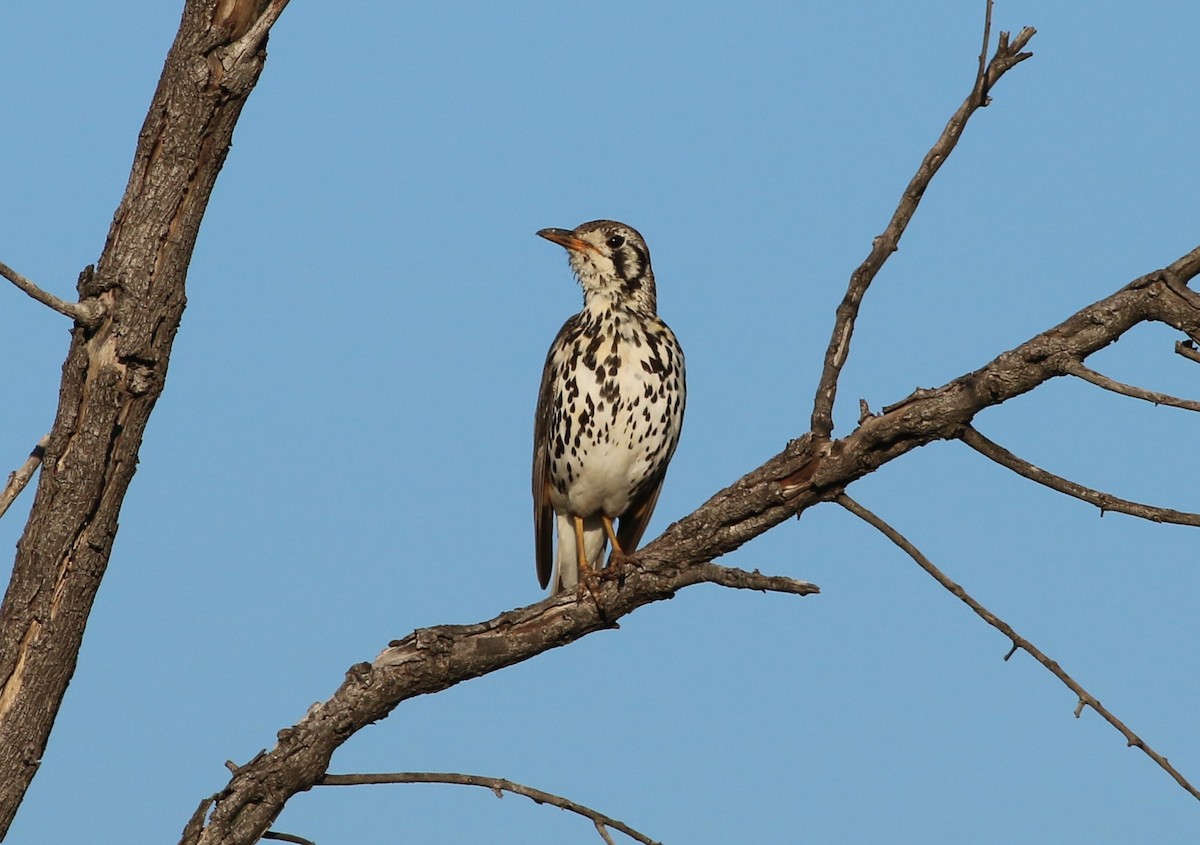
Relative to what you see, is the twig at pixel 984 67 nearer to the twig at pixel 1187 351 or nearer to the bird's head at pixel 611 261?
the twig at pixel 1187 351

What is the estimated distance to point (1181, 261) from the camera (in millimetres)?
4395

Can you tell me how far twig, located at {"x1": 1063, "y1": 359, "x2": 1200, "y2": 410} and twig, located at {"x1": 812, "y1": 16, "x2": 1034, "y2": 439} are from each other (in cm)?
71

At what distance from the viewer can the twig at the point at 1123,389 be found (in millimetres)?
4059

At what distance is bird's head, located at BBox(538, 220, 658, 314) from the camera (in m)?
7.99

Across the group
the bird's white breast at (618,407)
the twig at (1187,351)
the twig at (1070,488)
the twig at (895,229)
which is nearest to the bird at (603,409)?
the bird's white breast at (618,407)

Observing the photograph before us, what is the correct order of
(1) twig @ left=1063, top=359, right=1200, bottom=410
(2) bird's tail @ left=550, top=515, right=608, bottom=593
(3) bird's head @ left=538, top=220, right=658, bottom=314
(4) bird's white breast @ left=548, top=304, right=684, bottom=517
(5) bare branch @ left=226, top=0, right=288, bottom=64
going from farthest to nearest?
1. (2) bird's tail @ left=550, top=515, right=608, bottom=593
2. (3) bird's head @ left=538, top=220, right=658, bottom=314
3. (4) bird's white breast @ left=548, top=304, right=684, bottom=517
4. (5) bare branch @ left=226, top=0, right=288, bottom=64
5. (1) twig @ left=1063, top=359, right=1200, bottom=410

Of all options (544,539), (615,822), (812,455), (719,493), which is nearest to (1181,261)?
(812,455)

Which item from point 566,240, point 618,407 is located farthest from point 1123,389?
point 566,240

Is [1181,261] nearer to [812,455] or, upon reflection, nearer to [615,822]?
[812,455]

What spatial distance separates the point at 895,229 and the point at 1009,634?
1.33 m

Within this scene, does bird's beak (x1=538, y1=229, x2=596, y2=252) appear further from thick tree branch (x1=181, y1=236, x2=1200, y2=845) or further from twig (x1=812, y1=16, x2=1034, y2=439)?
twig (x1=812, y1=16, x2=1034, y2=439)

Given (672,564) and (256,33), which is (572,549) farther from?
(256,33)

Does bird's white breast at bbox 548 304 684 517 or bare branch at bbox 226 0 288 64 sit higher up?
bird's white breast at bbox 548 304 684 517

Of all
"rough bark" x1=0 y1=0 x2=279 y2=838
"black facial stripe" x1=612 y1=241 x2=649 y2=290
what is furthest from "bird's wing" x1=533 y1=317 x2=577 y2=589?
"rough bark" x1=0 y1=0 x2=279 y2=838
